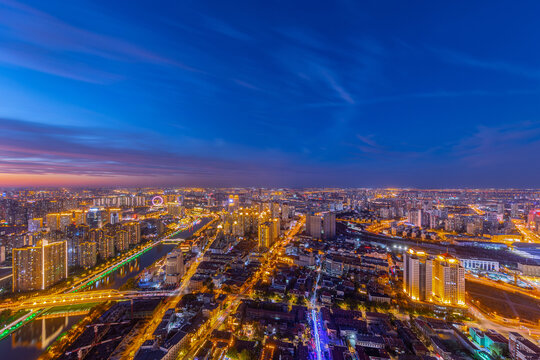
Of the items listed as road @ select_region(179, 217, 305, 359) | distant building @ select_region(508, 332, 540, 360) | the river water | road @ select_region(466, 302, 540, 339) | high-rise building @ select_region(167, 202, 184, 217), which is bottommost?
the river water

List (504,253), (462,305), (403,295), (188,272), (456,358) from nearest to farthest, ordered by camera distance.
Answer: (456,358)
(462,305)
(403,295)
(188,272)
(504,253)

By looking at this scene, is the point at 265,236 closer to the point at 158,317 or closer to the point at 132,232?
the point at 158,317

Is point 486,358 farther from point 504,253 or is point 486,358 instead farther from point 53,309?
point 53,309

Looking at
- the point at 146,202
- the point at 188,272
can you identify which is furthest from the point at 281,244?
the point at 146,202

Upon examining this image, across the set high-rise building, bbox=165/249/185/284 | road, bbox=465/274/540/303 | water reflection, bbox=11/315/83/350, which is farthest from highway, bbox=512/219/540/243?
water reflection, bbox=11/315/83/350

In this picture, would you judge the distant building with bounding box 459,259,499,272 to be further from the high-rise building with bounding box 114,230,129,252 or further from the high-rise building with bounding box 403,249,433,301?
the high-rise building with bounding box 114,230,129,252

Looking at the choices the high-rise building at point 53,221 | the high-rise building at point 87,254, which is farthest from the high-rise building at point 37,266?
the high-rise building at point 53,221
